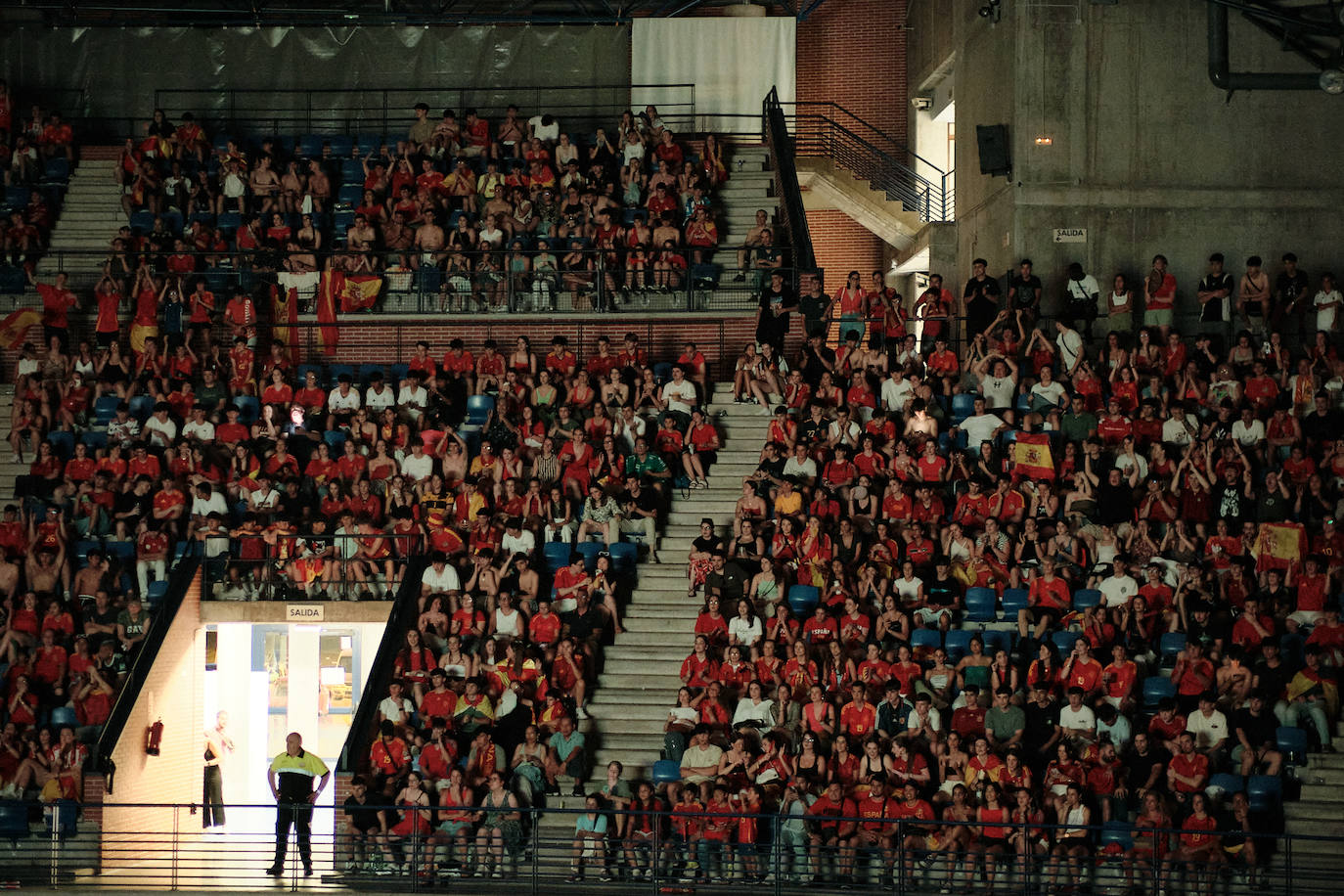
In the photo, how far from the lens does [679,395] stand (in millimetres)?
23219

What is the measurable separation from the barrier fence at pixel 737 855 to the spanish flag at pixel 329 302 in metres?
10.2

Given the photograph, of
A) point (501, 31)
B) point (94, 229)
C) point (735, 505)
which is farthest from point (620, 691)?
point (501, 31)

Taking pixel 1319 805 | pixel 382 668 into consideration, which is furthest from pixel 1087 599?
pixel 382 668

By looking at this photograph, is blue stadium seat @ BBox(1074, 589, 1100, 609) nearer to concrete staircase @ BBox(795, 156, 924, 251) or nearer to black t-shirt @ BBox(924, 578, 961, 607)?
black t-shirt @ BBox(924, 578, 961, 607)

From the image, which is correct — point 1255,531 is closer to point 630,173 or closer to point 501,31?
point 630,173

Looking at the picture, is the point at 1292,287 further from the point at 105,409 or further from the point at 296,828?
the point at 105,409

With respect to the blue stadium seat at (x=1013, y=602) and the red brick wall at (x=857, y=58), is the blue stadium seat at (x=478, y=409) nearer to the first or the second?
the blue stadium seat at (x=1013, y=602)

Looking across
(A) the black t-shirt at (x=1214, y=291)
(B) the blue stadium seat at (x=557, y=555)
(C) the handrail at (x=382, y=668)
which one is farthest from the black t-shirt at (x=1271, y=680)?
(C) the handrail at (x=382, y=668)

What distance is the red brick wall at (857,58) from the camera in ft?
107

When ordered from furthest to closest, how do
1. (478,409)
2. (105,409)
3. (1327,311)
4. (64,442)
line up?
(105,409) < (478,409) < (64,442) < (1327,311)

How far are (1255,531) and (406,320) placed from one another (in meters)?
13.1

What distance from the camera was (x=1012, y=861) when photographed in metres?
16.2

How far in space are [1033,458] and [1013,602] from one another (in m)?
2.35

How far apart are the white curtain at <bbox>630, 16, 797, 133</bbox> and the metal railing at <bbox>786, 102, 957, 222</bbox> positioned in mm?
878
